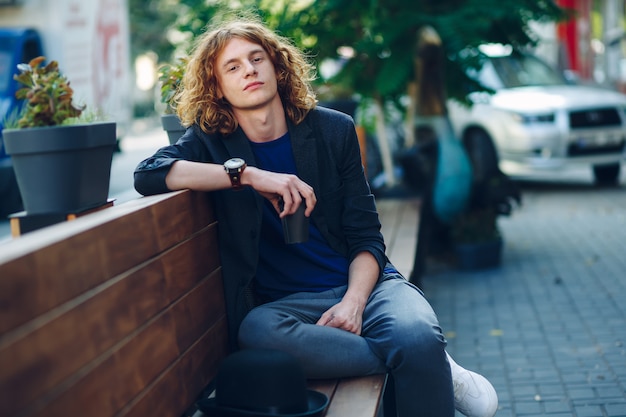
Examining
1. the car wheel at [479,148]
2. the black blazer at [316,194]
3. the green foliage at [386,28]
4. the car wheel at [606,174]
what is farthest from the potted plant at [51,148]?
the car wheel at [606,174]

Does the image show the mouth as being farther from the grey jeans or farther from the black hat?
the black hat

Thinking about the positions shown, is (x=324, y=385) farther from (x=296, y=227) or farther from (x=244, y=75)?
(x=244, y=75)

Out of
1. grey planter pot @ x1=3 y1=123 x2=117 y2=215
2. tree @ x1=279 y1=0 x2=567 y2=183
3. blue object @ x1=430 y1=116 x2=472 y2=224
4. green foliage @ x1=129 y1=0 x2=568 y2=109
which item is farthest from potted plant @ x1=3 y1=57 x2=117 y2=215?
blue object @ x1=430 y1=116 x2=472 y2=224

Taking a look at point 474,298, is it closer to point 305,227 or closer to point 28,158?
point 305,227

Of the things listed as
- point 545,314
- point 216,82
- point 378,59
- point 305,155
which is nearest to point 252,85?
point 216,82

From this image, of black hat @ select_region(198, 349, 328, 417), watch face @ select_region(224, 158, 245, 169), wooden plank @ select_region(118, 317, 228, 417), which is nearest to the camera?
wooden plank @ select_region(118, 317, 228, 417)

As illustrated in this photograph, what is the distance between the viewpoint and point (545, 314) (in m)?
6.26

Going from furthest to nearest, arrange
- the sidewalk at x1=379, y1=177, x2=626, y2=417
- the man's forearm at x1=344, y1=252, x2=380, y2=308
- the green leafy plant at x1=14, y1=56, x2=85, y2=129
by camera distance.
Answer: the sidewalk at x1=379, y1=177, x2=626, y2=417 → the man's forearm at x1=344, y1=252, x2=380, y2=308 → the green leafy plant at x1=14, y1=56, x2=85, y2=129

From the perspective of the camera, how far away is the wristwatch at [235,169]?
10.5 ft

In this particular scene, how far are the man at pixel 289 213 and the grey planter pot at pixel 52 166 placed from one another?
1.12 ft

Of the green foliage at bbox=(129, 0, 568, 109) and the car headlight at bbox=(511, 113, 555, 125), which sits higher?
the green foliage at bbox=(129, 0, 568, 109)

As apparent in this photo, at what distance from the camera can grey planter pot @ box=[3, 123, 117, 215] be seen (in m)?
2.78

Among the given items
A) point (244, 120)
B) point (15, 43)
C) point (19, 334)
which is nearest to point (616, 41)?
point (15, 43)

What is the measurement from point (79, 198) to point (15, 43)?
359 inches
